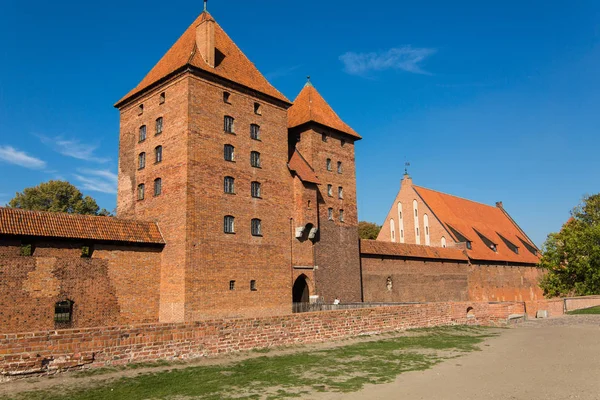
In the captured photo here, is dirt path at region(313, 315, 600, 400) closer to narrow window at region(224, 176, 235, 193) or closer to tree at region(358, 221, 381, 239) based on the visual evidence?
narrow window at region(224, 176, 235, 193)

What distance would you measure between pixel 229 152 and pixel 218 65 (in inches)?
167

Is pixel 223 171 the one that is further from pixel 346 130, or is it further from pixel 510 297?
pixel 510 297

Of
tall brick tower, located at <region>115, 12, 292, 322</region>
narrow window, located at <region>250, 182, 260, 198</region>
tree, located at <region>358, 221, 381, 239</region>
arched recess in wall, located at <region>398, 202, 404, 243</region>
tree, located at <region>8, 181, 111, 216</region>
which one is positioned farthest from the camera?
tree, located at <region>358, 221, 381, 239</region>

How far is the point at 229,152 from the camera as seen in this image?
2262cm

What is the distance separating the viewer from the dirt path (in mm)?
9664

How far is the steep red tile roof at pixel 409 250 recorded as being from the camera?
3067cm

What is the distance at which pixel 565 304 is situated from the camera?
1303 inches

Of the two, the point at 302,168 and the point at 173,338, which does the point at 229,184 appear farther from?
the point at 173,338

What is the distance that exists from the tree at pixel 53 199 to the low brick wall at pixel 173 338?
3108 centimetres

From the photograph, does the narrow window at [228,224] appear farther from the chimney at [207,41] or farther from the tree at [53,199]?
the tree at [53,199]

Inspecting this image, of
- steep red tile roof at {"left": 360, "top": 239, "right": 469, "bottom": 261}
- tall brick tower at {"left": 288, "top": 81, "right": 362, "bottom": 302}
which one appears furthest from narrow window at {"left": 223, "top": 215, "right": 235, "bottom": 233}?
steep red tile roof at {"left": 360, "top": 239, "right": 469, "bottom": 261}

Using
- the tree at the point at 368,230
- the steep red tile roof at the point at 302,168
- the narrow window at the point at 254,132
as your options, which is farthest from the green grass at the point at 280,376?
the tree at the point at 368,230

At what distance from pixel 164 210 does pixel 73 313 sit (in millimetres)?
5632

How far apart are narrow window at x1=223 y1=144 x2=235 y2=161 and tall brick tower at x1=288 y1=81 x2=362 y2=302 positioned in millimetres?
4279
